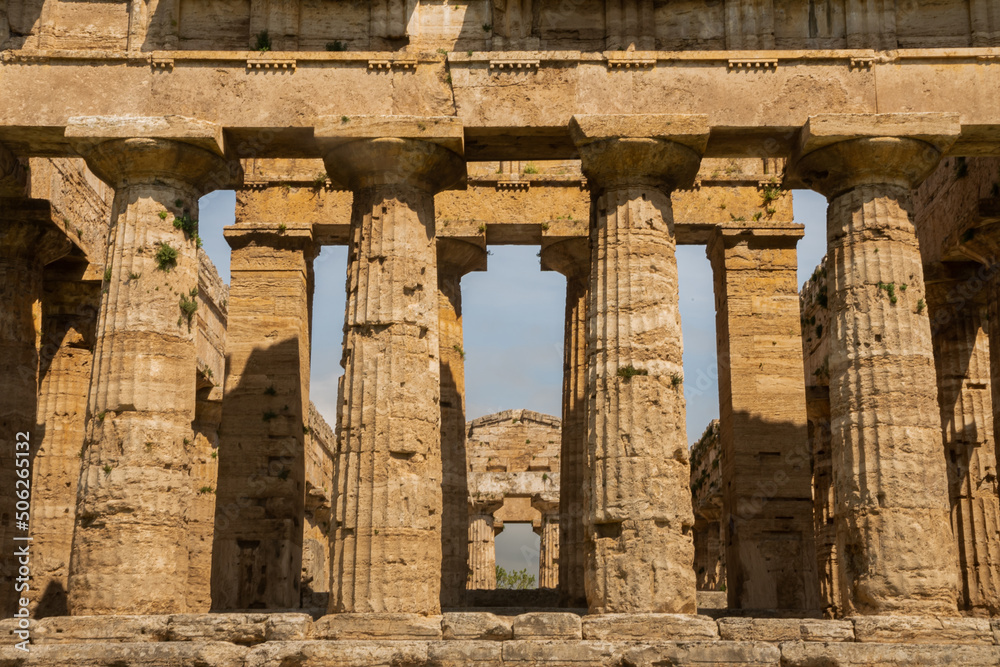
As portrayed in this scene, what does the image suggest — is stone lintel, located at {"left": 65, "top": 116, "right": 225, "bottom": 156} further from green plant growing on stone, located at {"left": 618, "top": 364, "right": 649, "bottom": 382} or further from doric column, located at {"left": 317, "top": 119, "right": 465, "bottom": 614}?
green plant growing on stone, located at {"left": 618, "top": 364, "right": 649, "bottom": 382}

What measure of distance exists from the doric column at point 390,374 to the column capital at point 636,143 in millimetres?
2143

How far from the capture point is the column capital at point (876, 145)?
832 inches

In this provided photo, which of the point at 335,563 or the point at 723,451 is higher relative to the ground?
the point at 723,451

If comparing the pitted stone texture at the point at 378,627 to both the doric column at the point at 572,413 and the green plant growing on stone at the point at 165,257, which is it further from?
the doric column at the point at 572,413

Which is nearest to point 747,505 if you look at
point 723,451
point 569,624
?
point 723,451

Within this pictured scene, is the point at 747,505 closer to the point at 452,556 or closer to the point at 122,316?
the point at 452,556

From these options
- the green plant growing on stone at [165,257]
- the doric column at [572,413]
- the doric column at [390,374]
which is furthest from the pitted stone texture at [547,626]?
the green plant growing on stone at [165,257]

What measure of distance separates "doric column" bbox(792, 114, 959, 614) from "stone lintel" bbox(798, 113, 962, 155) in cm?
2

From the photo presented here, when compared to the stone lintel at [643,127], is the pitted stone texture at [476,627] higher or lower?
lower

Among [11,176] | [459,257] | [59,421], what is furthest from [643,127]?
[59,421]

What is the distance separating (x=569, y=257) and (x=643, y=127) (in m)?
7.69

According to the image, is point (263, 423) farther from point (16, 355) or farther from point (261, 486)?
point (16, 355)

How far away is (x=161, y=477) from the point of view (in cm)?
2012

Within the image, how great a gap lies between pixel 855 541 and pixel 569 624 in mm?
4637
